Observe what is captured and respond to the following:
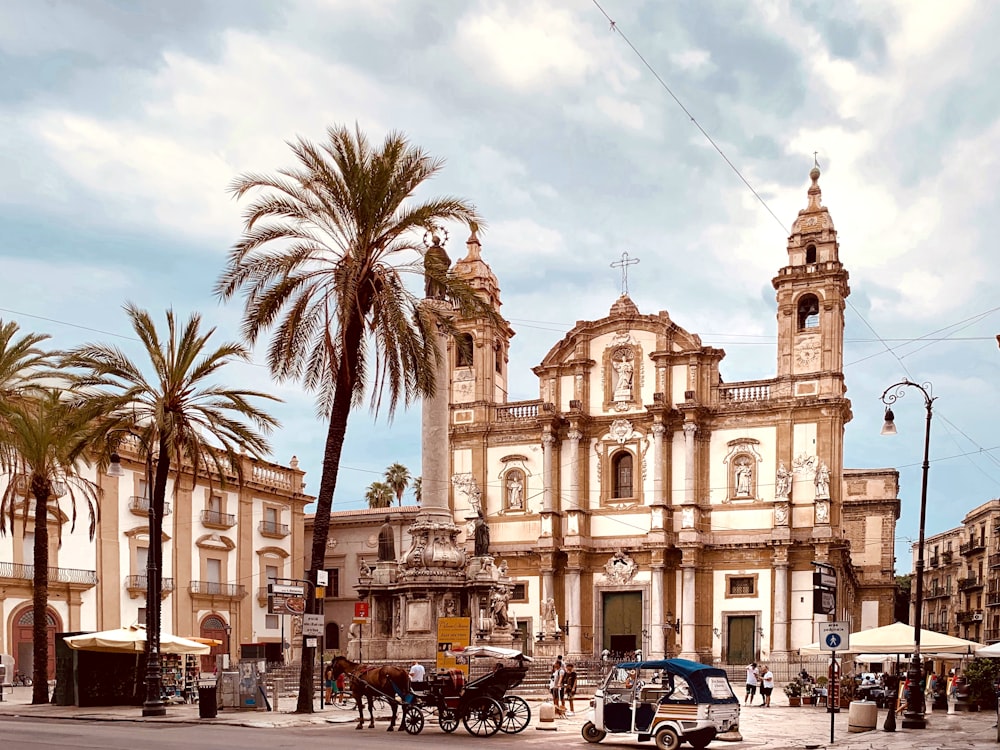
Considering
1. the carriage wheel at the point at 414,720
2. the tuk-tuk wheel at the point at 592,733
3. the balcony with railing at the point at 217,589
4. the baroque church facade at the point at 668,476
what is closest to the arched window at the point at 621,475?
the baroque church facade at the point at 668,476

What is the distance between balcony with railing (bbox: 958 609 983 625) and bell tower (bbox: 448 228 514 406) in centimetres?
3850

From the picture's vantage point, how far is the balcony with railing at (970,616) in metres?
77.8

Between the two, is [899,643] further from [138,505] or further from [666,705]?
[138,505]

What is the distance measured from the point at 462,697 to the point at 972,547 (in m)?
68.6

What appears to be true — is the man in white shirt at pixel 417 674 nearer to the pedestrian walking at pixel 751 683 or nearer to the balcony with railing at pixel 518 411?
the pedestrian walking at pixel 751 683

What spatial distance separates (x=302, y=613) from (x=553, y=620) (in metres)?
17.9

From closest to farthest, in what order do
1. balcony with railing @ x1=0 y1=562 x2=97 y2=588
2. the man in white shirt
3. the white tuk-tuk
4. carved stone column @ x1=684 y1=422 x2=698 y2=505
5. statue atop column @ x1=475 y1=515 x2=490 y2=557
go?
1. the white tuk-tuk
2. the man in white shirt
3. statue atop column @ x1=475 y1=515 x2=490 y2=557
4. balcony with railing @ x1=0 y1=562 x2=97 y2=588
5. carved stone column @ x1=684 y1=422 x2=698 y2=505

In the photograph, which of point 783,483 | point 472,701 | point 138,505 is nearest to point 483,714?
point 472,701

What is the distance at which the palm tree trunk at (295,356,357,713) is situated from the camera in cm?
2620

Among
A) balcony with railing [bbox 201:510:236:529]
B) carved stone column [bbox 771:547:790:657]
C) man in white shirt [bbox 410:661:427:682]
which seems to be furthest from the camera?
balcony with railing [bbox 201:510:236:529]

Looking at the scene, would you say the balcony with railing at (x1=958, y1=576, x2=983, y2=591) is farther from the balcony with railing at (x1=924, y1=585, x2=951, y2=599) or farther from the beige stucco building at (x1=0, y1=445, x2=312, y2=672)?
the beige stucco building at (x1=0, y1=445, x2=312, y2=672)

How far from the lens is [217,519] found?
172 ft

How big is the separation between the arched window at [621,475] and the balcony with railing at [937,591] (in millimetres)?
44547

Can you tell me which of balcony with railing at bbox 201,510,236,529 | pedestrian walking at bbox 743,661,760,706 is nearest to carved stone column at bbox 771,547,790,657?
pedestrian walking at bbox 743,661,760,706
